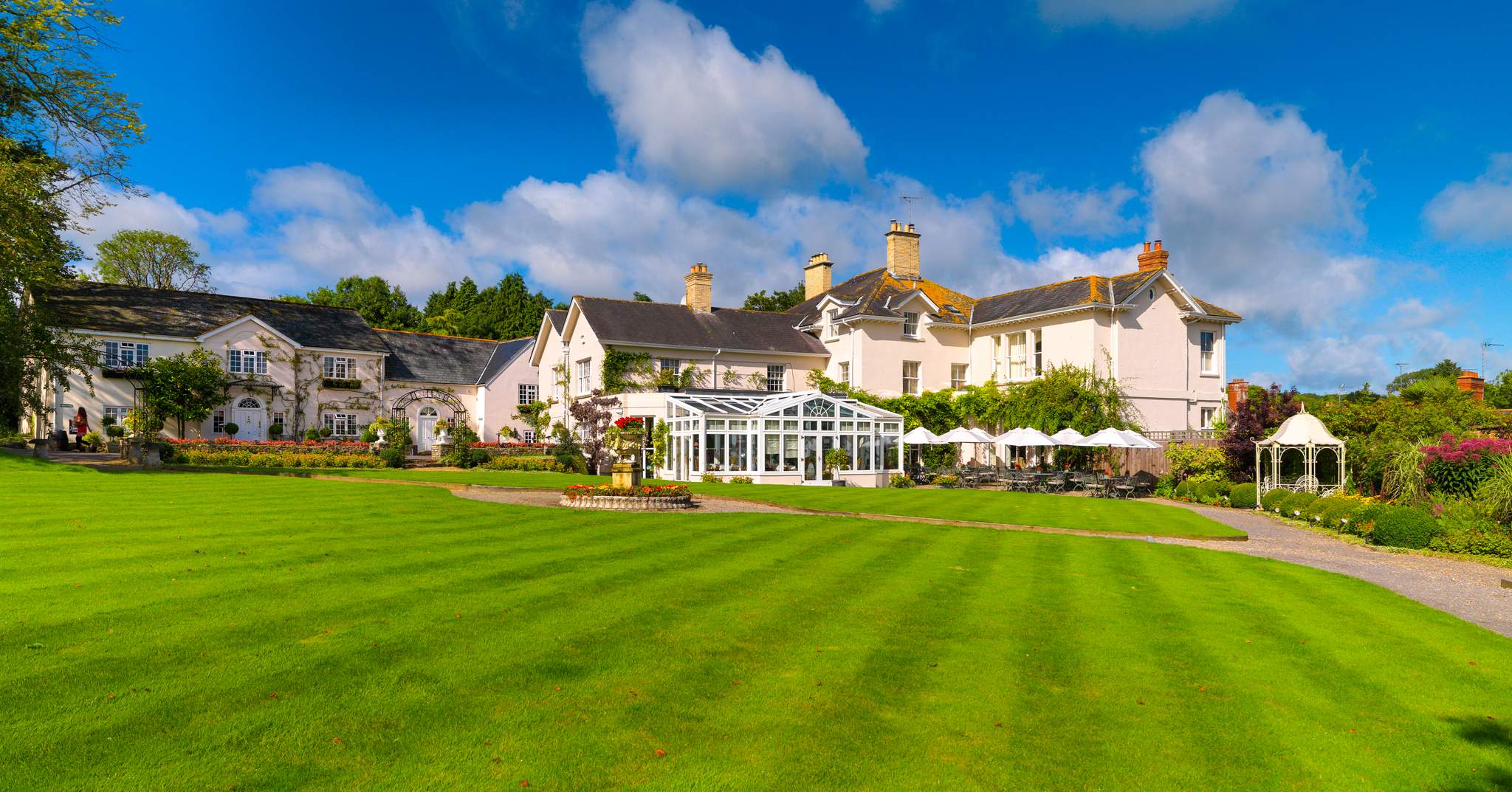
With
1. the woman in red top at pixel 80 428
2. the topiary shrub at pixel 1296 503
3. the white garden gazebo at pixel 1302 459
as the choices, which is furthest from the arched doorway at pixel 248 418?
the topiary shrub at pixel 1296 503

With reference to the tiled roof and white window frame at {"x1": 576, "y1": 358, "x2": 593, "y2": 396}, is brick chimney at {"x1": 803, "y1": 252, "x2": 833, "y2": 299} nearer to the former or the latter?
the tiled roof

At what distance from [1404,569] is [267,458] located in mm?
32543

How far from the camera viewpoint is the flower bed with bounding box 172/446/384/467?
2938cm

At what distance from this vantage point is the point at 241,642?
256 inches

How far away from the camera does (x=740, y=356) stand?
124 feet

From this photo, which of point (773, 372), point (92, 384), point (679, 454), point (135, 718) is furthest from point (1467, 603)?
point (92, 384)

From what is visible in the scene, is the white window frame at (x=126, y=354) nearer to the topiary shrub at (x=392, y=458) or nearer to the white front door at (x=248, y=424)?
the white front door at (x=248, y=424)

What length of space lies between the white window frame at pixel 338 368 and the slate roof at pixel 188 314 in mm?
644

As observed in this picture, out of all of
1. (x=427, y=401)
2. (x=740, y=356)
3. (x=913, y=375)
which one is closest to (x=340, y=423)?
(x=427, y=401)

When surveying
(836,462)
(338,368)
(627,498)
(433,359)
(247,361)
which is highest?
(433,359)

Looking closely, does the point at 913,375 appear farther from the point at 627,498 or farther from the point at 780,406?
the point at 627,498

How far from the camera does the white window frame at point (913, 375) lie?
126ft

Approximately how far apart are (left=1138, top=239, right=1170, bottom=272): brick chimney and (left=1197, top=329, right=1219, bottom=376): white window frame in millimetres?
3684

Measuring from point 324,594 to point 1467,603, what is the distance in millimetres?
13790
